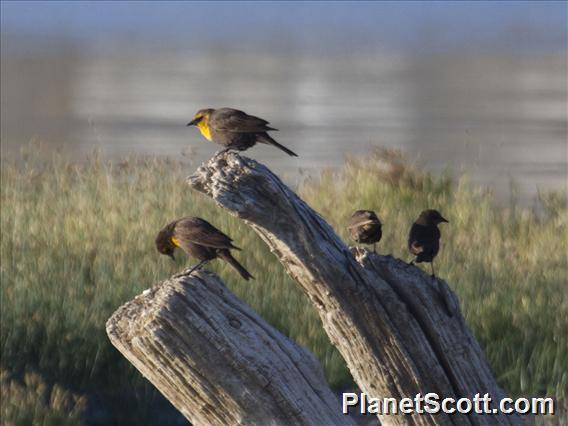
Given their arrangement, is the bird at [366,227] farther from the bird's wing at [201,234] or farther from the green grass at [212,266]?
the green grass at [212,266]

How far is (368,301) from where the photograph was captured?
4852 millimetres

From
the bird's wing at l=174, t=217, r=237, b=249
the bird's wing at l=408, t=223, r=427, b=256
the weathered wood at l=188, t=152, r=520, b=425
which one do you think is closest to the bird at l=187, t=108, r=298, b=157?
the bird's wing at l=174, t=217, r=237, b=249

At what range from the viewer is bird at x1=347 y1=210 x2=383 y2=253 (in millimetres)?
5336

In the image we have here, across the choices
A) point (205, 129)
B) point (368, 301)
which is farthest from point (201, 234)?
point (205, 129)

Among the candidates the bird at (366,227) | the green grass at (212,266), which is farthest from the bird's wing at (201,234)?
the green grass at (212,266)

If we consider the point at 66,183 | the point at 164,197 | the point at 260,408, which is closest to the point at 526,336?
the point at 260,408

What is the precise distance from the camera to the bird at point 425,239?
5469 mm

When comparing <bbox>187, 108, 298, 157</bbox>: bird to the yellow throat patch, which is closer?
<bbox>187, 108, 298, 157</bbox>: bird

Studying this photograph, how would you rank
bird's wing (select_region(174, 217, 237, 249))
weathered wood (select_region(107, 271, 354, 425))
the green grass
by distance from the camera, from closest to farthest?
weathered wood (select_region(107, 271, 354, 425)), bird's wing (select_region(174, 217, 237, 249)), the green grass

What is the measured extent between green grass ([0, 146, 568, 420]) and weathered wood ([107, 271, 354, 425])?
2.84m

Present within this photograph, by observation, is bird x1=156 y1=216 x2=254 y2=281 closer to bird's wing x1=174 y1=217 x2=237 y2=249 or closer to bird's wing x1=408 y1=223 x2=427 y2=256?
bird's wing x1=174 y1=217 x2=237 y2=249

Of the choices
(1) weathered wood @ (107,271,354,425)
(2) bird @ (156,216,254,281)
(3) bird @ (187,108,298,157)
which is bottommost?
(1) weathered wood @ (107,271,354,425)

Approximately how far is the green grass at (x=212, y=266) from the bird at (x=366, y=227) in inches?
93.4

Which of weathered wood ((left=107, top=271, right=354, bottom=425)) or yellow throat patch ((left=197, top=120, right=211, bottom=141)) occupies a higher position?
yellow throat patch ((left=197, top=120, right=211, bottom=141))
